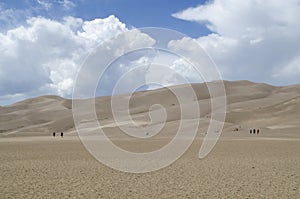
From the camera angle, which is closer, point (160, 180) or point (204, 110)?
point (160, 180)

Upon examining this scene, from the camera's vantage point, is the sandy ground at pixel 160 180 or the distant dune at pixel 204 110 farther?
the distant dune at pixel 204 110

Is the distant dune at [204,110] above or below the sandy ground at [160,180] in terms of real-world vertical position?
above

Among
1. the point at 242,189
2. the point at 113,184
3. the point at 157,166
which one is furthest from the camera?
the point at 157,166

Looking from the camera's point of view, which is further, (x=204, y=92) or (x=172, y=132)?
(x=204, y=92)

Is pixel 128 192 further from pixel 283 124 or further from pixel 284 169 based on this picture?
pixel 283 124

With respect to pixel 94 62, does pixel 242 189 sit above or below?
below

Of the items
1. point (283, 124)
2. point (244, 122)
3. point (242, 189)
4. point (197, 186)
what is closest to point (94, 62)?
point (197, 186)

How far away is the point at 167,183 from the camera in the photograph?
1491 centimetres

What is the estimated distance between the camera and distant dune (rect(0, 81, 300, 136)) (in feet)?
230

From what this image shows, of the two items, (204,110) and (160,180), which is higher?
(204,110)

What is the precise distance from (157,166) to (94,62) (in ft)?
24.5

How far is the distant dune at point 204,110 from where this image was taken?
70.2 meters

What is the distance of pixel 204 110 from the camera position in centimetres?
9506

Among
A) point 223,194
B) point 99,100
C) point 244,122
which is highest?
point 99,100
